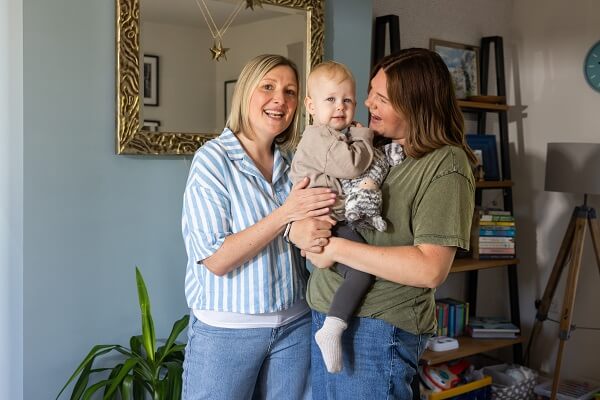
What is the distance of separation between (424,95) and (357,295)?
459mm

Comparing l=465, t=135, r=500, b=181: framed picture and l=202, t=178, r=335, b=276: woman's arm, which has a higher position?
l=465, t=135, r=500, b=181: framed picture

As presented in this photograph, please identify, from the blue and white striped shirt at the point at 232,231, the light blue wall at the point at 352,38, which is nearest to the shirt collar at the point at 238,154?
the blue and white striped shirt at the point at 232,231

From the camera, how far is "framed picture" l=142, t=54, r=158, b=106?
244 cm

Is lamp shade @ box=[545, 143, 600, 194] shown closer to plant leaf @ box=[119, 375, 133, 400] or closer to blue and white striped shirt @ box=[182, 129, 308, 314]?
Answer: blue and white striped shirt @ box=[182, 129, 308, 314]

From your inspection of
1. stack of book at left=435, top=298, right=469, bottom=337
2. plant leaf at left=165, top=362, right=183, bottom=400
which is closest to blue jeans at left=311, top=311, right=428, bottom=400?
plant leaf at left=165, top=362, right=183, bottom=400

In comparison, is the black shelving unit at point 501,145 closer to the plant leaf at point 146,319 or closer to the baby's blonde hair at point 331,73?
the plant leaf at point 146,319

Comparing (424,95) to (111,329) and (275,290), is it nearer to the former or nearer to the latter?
(275,290)

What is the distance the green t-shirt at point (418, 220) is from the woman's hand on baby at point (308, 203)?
0.35ft

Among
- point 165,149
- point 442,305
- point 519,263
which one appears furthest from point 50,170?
point 519,263

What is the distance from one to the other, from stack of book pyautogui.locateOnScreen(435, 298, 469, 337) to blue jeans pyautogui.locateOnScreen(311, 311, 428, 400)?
7.42ft

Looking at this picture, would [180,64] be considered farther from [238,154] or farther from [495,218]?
[495,218]

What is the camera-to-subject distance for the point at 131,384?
2.28 metres

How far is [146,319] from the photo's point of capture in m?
2.35

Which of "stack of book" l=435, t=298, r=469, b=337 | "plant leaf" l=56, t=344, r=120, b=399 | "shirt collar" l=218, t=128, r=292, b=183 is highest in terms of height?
"shirt collar" l=218, t=128, r=292, b=183
